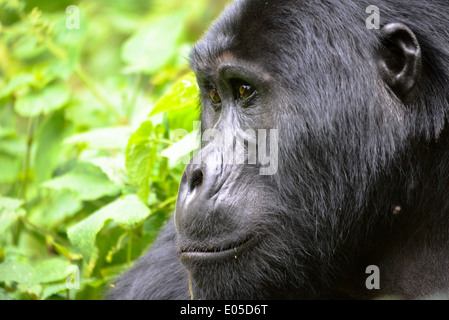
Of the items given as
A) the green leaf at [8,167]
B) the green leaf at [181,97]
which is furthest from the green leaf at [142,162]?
the green leaf at [8,167]

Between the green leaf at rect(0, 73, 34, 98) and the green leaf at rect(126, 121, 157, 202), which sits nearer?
the green leaf at rect(126, 121, 157, 202)

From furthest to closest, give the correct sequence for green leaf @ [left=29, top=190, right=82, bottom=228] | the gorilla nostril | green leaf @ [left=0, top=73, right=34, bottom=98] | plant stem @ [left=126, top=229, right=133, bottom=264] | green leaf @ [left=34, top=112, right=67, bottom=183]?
green leaf @ [left=34, top=112, right=67, bottom=183] < green leaf @ [left=0, top=73, right=34, bottom=98] < green leaf @ [left=29, top=190, right=82, bottom=228] < plant stem @ [left=126, top=229, right=133, bottom=264] < the gorilla nostril

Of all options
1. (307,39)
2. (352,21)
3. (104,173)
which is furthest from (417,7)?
(104,173)

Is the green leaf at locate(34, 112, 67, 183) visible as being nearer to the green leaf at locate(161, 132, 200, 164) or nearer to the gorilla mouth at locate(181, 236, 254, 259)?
the green leaf at locate(161, 132, 200, 164)

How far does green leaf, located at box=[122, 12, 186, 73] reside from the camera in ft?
17.7

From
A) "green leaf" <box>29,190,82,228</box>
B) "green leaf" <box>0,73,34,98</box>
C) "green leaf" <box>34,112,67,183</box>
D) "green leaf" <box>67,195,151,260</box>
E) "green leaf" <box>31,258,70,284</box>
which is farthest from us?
"green leaf" <box>34,112,67,183</box>

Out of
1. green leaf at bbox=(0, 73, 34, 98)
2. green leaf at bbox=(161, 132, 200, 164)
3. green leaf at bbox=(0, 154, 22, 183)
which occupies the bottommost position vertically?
green leaf at bbox=(161, 132, 200, 164)

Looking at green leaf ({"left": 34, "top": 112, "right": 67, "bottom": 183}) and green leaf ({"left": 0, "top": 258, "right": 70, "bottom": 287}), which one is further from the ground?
green leaf ({"left": 34, "top": 112, "right": 67, "bottom": 183})

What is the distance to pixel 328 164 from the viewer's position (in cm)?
311

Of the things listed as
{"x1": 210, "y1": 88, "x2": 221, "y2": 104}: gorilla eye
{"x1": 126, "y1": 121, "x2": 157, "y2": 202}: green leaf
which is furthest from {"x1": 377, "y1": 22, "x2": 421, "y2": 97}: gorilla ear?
{"x1": 126, "y1": 121, "x2": 157, "y2": 202}: green leaf

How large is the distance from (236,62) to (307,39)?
0.35 meters

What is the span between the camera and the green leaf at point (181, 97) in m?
4.11
